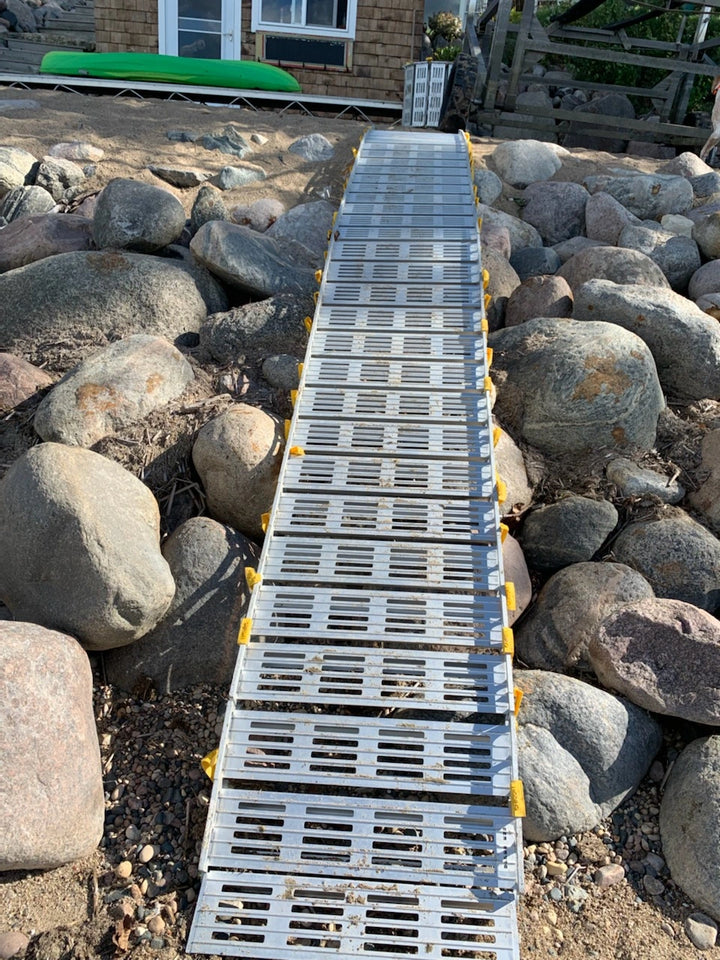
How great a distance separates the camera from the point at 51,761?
3.64m

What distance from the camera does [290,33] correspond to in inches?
574

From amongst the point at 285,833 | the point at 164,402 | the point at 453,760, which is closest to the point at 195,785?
the point at 285,833

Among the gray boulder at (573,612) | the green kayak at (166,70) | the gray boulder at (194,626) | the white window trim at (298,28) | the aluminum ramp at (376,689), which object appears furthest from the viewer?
the white window trim at (298,28)

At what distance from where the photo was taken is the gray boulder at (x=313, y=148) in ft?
34.6

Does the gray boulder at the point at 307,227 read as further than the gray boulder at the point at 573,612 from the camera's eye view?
Yes

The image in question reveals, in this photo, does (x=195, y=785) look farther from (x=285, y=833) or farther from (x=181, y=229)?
(x=181, y=229)

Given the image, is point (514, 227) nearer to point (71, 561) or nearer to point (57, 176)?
point (57, 176)

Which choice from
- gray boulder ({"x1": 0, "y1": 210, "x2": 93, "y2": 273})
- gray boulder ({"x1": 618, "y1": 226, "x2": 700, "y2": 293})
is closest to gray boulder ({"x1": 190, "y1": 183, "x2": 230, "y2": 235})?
gray boulder ({"x1": 0, "y1": 210, "x2": 93, "y2": 273})

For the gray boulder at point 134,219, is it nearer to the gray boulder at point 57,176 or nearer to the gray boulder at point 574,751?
the gray boulder at point 57,176

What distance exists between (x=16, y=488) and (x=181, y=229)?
3982mm

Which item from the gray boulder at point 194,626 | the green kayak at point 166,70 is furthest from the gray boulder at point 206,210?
the green kayak at point 166,70

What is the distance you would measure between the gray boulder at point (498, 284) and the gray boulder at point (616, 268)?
609 millimetres

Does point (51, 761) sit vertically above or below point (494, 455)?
below

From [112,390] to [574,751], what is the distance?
3.90 meters
